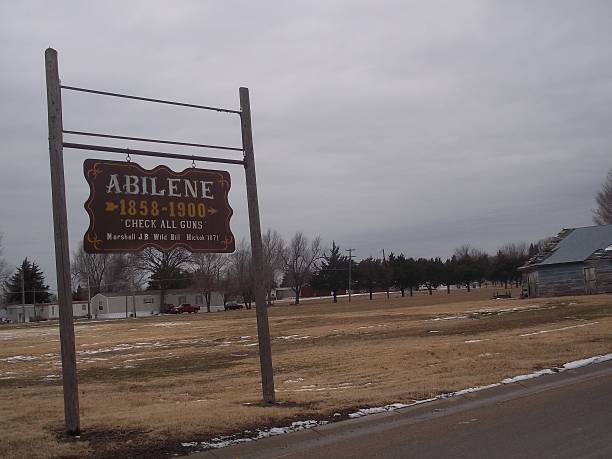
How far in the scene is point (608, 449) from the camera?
6.63m

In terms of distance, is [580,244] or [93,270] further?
[93,270]

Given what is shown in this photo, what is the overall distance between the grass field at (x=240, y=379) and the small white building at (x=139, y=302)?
77.1 meters

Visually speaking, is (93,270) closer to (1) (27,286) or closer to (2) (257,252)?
(1) (27,286)

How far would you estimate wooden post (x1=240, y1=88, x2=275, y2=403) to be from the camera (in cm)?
991

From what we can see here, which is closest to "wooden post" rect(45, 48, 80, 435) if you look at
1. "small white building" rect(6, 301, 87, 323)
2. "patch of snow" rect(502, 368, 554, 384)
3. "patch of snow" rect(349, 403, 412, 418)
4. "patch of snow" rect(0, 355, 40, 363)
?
"patch of snow" rect(349, 403, 412, 418)

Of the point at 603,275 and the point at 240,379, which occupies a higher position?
the point at 603,275

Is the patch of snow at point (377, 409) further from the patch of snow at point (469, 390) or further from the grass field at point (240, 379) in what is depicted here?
the patch of snow at point (469, 390)

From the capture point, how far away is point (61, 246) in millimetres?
7977

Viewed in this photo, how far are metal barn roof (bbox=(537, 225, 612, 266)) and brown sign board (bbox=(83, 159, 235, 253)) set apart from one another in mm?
45286

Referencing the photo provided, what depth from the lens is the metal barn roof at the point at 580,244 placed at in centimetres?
4997

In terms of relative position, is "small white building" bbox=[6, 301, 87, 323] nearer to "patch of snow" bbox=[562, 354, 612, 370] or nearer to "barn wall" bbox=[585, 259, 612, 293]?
"barn wall" bbox=[585, 259, 612, 293]

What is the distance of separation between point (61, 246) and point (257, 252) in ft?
10.2

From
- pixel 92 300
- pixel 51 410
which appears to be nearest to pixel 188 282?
pixel 92 300

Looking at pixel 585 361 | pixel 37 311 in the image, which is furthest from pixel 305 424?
pixel 37 311
